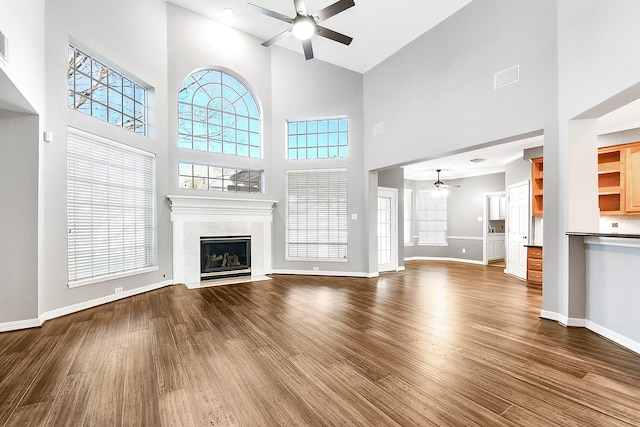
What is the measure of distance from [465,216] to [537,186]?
338 centimetres

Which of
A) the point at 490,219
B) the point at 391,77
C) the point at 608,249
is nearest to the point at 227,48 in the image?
the point at 391,77

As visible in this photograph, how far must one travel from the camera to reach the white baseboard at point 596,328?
2.63 m

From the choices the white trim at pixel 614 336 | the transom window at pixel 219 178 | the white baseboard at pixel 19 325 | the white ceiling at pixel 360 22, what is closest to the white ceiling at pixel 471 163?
the white ceiling at pixel 360 22

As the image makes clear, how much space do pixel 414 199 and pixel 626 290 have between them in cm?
734

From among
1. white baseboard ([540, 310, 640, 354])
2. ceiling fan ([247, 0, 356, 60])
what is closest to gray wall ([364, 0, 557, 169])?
ceiling fan ([247, 0, 356, 60])

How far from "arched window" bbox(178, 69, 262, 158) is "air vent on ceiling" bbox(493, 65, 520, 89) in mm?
4758

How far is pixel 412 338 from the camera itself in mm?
2895

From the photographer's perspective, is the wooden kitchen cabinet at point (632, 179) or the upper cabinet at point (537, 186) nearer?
the wooden kitchen cabinet at point (632, 179)

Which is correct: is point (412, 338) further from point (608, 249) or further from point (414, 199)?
point (414, 199)

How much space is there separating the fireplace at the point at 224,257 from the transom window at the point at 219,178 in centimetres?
112

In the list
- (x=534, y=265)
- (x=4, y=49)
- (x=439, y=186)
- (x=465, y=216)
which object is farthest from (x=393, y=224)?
(x=4, y=49)

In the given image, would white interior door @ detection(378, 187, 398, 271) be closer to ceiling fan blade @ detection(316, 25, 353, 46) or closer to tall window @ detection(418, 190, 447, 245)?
tall window @ detection(418, 190, 447, 245)

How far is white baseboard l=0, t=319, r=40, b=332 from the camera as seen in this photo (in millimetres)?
3129

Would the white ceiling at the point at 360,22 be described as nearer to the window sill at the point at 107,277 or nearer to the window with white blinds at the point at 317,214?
the window with white blinds at the point at 317,214
